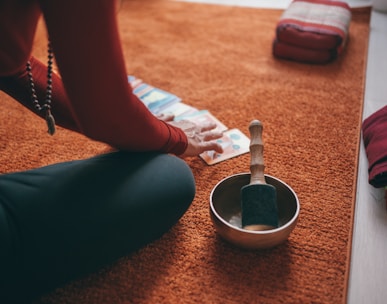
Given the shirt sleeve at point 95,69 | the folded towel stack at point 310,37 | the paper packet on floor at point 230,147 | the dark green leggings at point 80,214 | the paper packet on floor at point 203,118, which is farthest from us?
the folded towel stack at point 310,37

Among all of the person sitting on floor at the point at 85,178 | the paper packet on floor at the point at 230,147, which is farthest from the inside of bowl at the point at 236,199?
the paper packet on floor at the point at 230,147

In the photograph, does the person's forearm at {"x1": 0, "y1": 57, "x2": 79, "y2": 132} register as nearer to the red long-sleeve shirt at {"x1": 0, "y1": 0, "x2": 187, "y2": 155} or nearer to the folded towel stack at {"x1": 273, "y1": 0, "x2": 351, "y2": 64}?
the red long-sleeve shirt at {"x1": 0, "y1": 0, "x2": 187, "y2": 155}

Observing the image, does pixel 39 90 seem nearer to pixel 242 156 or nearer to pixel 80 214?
pixel 80 214

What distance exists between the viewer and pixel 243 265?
88 centimetres

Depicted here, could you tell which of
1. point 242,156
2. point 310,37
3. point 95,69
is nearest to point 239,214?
point 242,156

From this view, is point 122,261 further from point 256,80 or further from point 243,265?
point 256,80

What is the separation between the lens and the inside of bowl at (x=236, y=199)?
93 cm

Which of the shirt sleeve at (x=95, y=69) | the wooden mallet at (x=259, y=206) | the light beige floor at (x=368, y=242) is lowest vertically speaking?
the light beige floor at (x=368, y=242)

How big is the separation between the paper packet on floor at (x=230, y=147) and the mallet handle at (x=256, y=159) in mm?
231

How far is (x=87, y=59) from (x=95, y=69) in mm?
22

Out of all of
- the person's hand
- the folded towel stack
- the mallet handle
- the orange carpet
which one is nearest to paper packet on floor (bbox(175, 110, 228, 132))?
the orange carpet

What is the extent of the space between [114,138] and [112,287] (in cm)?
31

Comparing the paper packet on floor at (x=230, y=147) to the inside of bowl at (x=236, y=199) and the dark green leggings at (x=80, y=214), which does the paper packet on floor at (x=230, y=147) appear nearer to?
the inside of bowl at (x=236, y=199)

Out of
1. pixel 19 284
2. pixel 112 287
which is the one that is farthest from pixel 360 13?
pixel 19 284
